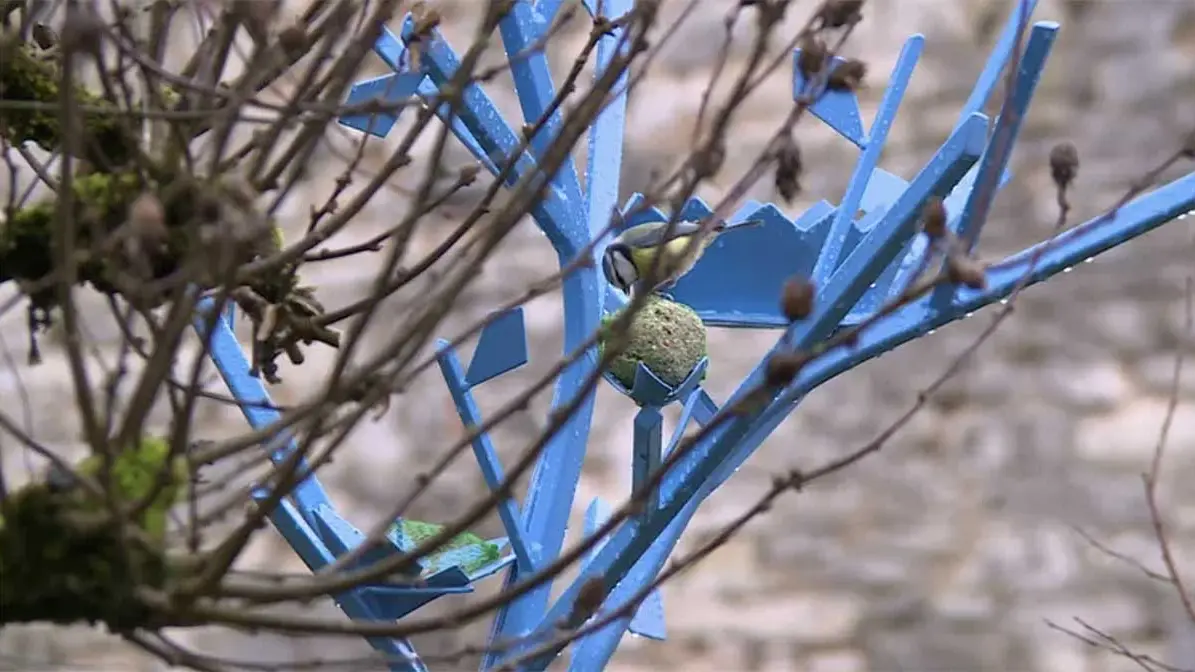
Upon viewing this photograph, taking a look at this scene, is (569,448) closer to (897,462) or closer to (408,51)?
(408,51)

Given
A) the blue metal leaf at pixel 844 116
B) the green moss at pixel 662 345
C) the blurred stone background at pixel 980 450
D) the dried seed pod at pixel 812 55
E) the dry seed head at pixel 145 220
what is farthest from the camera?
the blurred stone background at pixel 980 450

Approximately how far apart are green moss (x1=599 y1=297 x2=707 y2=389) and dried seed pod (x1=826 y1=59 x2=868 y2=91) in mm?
207

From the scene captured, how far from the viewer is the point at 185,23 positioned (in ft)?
6.58

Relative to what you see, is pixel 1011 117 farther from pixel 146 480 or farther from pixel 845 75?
pixel 146 480

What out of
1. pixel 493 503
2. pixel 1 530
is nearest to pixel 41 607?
pixel 1 530

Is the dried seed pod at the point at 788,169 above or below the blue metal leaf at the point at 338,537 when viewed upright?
above

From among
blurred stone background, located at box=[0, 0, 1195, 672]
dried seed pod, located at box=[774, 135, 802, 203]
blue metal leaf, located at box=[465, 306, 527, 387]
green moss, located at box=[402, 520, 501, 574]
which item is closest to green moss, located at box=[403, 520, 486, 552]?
green moss, located at box=[402, 520, 501, 574]

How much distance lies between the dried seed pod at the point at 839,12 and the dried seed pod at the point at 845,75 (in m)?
0.02

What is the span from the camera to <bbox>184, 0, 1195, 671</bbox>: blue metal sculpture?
0.70m

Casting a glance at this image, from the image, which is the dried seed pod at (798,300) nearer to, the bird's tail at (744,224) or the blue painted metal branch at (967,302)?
the blue painted metal branch at (967,302)

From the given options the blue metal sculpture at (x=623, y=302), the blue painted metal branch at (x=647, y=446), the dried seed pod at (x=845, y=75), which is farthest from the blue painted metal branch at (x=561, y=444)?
the dried seed pod at (x=845, y=75)

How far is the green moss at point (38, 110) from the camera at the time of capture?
694 mm

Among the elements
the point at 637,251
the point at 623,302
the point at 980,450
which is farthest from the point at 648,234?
the point at 980,450

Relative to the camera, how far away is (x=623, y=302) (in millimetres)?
906
